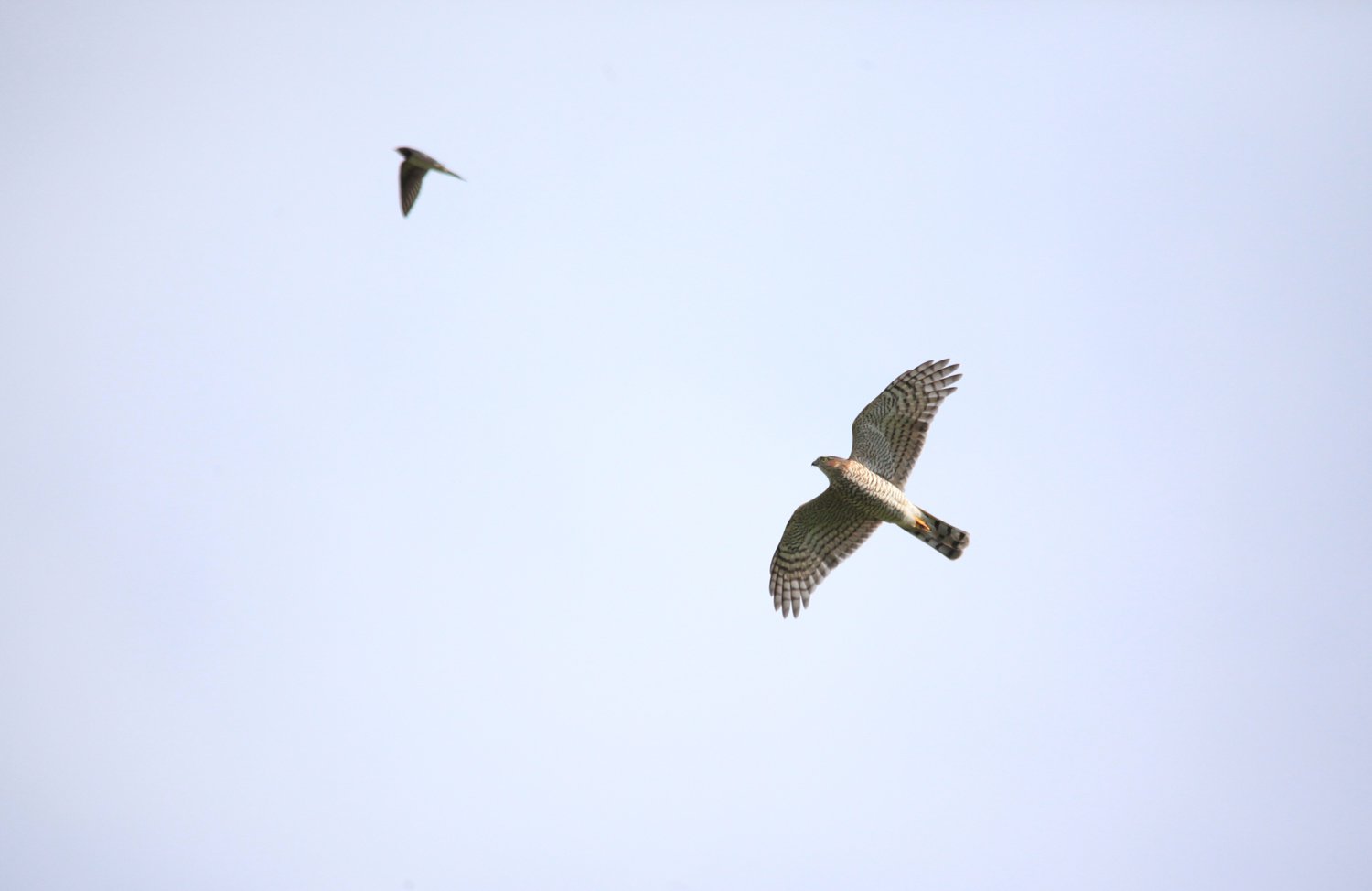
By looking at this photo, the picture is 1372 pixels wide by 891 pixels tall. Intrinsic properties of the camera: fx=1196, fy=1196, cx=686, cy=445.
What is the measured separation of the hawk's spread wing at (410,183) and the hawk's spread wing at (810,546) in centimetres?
617

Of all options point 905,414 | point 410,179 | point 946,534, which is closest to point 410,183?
point 410,179

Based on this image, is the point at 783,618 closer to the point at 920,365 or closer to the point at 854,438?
the point at 854,438

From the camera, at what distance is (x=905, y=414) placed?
15.0 metres

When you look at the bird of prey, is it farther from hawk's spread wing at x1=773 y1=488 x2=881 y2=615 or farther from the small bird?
the small bird

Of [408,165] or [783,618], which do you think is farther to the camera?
[783,618]

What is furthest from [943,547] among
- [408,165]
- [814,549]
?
[408,165]

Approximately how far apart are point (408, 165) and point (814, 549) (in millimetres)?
7105

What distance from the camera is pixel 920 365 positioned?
15047mm

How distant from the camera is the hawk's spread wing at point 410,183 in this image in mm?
14453

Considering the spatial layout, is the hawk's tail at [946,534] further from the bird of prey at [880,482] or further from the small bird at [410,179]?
the small bird at [410,179]

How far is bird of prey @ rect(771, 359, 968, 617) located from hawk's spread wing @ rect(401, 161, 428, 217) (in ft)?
19.3

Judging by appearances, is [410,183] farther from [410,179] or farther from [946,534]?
[946,534]

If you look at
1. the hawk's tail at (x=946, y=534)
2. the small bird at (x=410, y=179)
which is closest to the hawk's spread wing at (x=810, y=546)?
the hawk's tail at (x=946, y=534)

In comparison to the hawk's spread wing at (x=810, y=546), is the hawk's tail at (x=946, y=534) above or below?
above
